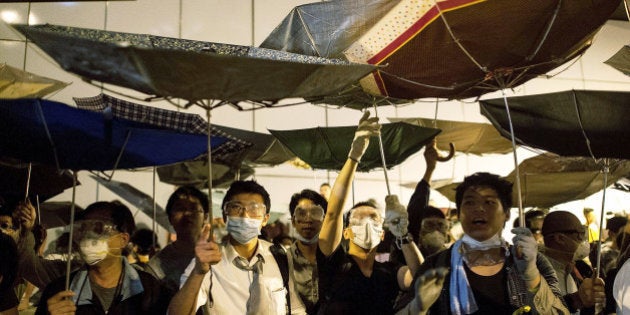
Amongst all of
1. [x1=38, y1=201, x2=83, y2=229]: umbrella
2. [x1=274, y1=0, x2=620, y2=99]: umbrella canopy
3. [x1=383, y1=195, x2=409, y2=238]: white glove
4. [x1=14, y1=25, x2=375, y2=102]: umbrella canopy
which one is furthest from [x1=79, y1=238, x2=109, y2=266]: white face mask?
[x1=38, y1=201, x2=83, y2=229]: umbrella

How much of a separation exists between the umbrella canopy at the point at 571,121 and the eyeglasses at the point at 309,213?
5.04 feet

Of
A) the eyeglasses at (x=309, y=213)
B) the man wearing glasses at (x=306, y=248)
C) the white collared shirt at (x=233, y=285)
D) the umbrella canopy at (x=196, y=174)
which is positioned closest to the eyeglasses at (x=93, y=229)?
the white collared shirt at (x=233, y=285)

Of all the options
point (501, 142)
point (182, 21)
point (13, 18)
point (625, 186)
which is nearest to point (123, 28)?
point (182, 21)

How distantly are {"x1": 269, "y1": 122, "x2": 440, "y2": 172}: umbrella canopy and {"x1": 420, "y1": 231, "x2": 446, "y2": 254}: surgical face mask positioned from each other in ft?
5.50

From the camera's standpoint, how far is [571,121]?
4.36m

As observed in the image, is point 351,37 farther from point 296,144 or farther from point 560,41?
point 296,144

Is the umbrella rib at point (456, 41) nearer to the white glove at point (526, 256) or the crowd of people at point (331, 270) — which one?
the crowd of people at point (331, 270)

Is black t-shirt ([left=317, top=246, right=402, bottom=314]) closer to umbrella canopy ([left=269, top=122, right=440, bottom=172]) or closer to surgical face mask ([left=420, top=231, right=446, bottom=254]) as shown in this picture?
surgical face mask ([left=420, top=231, right=446, bottom=254])

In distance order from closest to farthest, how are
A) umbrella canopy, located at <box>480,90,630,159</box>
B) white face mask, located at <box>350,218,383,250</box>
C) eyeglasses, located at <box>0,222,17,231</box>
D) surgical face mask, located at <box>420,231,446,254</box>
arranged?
white face mask, located at <box>350,218,383,250</box>
umbrella canopy, located at <box>480,90,630,159</box>
eyeglasses, located at <box>0,222,17,231</box>
surgical face mask, located at <box>420,231,446,254</box>

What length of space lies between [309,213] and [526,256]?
5.56 feet

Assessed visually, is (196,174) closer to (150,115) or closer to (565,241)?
(150,115)

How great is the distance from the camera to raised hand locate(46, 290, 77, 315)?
130 inches

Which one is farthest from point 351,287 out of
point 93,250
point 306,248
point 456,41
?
point 456,41

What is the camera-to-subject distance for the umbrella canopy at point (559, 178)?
268 inches
